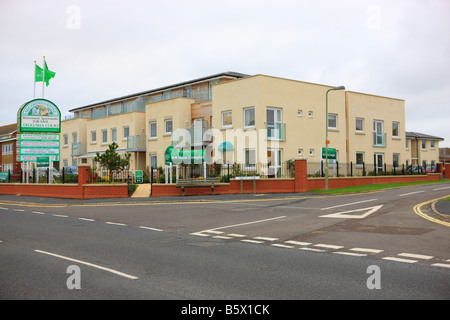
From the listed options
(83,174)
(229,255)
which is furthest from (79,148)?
(229,255)

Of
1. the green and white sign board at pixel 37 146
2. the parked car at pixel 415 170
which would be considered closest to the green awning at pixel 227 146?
the green and white sign board at pixel 37 146

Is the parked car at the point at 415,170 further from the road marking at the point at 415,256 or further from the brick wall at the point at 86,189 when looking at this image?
the road marking at the point at 415,256

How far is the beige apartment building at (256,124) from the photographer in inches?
1196

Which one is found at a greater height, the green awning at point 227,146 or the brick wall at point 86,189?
the green awning at point 227,146

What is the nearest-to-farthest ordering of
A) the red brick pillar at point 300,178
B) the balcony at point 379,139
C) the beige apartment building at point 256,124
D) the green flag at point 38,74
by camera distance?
the red brick pillar at point 300,178 → the beige apartment building at point 256,124 → the green flag at point 38,74 → the balcony at point 379,139

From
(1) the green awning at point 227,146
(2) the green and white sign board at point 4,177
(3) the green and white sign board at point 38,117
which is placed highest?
(3) the green and white sign board at point 38,117

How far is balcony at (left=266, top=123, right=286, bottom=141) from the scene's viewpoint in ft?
99.2

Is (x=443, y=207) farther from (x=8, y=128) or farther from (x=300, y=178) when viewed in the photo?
(x=8, y=128)

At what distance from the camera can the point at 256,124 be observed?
98.1ft

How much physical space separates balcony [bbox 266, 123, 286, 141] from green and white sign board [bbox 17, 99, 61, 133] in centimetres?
1530

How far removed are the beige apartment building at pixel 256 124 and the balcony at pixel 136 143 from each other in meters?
0.10

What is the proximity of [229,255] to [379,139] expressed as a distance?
32.6 meters

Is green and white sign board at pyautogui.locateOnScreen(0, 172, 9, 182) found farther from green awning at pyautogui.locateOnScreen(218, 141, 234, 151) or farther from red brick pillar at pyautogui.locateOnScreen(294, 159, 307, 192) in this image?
red brick pillar at pyautogui.locateOnScreen(294, 159, 307, 192)
